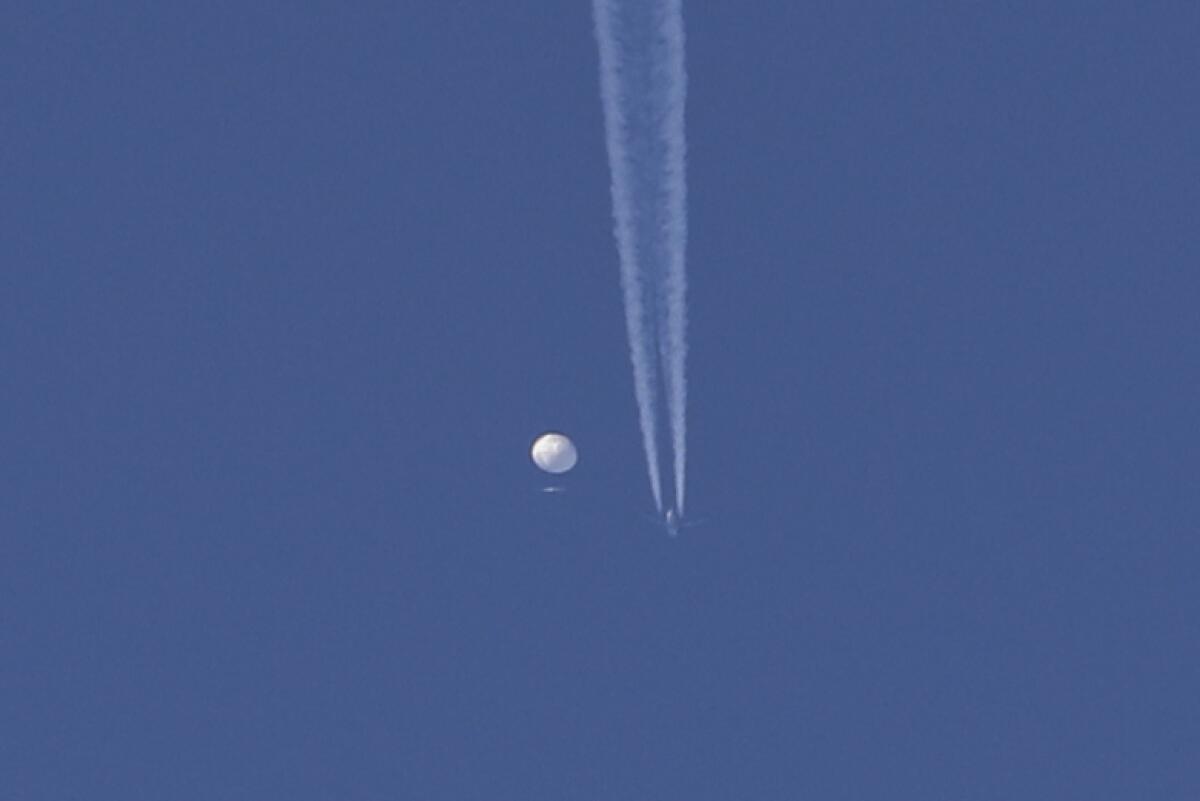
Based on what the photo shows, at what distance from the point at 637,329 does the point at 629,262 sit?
80.4 inches

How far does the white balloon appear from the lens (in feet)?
222

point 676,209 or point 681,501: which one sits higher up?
point 676,209

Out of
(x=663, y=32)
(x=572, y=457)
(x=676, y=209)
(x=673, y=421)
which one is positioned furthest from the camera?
(x=572, y=457)

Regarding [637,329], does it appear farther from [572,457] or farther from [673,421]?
[572,457]

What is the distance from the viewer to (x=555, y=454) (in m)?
67.7

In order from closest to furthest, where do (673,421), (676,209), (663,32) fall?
(663,32)
(676,209)
(673,421)

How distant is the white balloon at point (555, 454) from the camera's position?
67.7m

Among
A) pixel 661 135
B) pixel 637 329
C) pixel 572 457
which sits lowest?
pixel 572 457

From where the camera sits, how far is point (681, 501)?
64.5 metres

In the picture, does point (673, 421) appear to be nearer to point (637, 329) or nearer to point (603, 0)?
point (637, 329)

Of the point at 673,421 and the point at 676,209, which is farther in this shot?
the point at 673,421

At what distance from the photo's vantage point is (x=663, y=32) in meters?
53.4

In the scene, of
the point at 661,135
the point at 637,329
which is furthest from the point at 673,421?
the point at 661,135

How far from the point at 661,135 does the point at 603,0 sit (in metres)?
3.27
